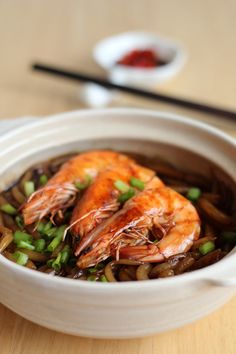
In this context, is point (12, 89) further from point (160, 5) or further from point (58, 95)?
point (160, 5)

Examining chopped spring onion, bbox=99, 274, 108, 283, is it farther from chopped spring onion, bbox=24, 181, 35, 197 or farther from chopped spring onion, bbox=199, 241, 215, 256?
chopped spring onion, bbox=24, 181, 35, 197

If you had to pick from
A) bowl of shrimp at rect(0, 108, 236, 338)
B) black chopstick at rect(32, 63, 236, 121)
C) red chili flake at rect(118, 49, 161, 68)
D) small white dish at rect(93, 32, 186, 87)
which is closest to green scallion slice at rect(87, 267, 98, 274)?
bowl of shrimp at rect(0, 108, 236, 338)

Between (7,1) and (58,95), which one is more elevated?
(7,1)

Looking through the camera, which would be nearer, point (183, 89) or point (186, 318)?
point (186, 318)

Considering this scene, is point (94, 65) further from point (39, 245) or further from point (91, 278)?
point (91, 278)

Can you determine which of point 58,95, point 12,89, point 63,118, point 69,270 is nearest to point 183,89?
point 58,95

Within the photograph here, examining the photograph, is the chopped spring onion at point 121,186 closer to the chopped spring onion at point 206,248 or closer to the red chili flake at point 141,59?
the chopped spring onion at point 206,248
